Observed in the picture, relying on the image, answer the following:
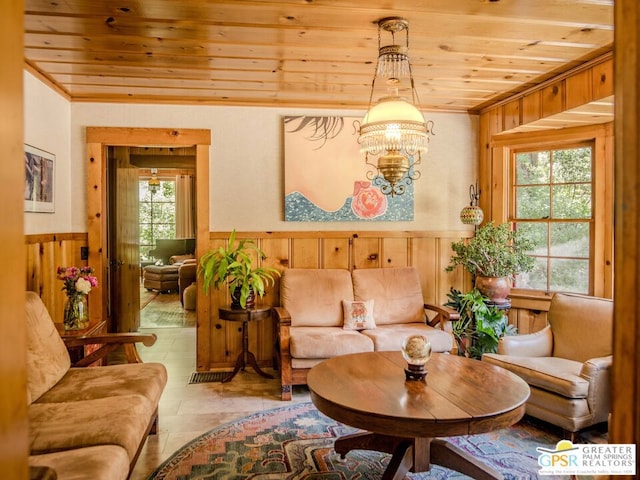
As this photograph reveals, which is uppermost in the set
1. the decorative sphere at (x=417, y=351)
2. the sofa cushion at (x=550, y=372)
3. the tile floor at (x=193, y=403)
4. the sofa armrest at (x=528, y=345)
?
the decorative sphere at (x=417, y=351)

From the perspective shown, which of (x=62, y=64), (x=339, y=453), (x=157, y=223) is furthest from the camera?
(x=157, y=223)

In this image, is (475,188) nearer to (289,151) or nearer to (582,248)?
(582,248)

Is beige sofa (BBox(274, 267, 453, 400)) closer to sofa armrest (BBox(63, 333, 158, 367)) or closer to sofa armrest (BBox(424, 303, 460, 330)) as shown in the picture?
sofa armrest (BBox(424, 303, 460, 330))

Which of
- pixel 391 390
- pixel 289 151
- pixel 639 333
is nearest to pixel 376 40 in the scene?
pixel 289 151

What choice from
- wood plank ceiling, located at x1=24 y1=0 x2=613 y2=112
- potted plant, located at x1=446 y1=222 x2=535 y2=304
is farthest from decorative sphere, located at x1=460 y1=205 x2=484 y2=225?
wood plank ceiling, located at x1=24 y1=0 x2=613 y2=112

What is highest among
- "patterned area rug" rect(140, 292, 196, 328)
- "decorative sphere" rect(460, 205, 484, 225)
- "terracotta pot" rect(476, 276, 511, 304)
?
"decorative sphere" rect(460, 205, 484, 225)

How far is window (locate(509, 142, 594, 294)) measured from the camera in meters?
3.98

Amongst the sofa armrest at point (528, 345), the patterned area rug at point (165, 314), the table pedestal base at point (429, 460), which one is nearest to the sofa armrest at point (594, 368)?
the sofa armrest at point (528, 345)

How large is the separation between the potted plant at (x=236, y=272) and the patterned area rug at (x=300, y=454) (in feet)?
3.64

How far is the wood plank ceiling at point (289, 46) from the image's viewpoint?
250cm

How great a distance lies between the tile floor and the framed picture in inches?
67.8

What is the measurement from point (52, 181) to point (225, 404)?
226 cm

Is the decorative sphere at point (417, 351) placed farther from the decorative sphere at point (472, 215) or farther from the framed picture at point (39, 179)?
the framed picture at point (39, 179)

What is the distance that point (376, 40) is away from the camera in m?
2.95
